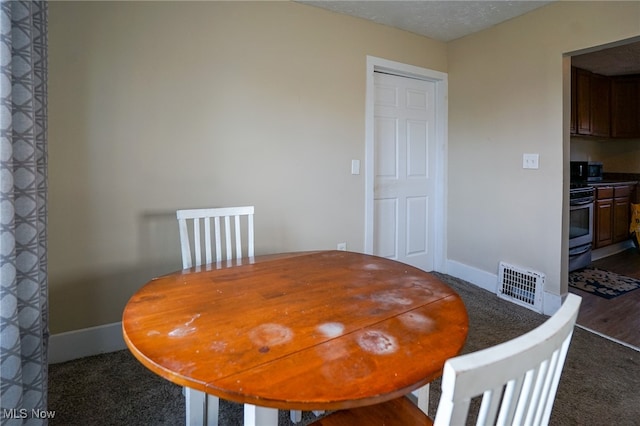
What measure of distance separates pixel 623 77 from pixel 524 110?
2.59m

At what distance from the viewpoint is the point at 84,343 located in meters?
2.02

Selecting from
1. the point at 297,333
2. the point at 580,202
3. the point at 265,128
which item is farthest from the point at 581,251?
the point at 297,333

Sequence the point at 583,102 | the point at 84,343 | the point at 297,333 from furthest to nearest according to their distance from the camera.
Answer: the point at 583,102, the point at 84,343, the point at 297,333

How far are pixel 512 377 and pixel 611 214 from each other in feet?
15.4

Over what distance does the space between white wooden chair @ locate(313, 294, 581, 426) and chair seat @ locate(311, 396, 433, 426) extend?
36cm

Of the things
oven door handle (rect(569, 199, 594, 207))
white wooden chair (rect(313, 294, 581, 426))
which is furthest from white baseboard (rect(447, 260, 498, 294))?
white wooden chair (rect(313, 294, 581, 426))

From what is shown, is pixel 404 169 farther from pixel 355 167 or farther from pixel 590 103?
pixel 590 103

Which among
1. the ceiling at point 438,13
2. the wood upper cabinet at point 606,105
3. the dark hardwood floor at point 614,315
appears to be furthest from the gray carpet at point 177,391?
the wood upper cabinet at point 606,105

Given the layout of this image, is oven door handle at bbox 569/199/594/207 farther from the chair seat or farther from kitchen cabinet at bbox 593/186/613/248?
the chair seat

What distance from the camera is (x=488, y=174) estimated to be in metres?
3.04

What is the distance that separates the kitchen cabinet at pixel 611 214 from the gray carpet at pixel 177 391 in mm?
2217

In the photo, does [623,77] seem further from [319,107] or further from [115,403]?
[115,403]

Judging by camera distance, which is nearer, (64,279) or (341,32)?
(64,279)

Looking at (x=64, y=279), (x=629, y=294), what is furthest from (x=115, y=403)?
(x=629, y=294)
